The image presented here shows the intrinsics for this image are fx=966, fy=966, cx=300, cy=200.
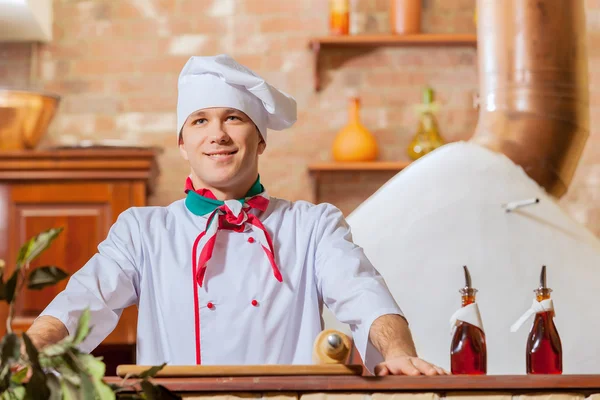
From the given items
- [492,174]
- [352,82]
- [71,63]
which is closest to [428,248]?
[492,174]

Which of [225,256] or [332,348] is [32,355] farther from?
[225,256]

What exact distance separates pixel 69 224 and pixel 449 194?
4.37 feet

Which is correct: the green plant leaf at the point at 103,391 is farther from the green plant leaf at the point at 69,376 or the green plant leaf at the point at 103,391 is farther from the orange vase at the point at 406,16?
the orange vase at the point at 406,16

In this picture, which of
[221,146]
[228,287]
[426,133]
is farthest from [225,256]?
[426,133]

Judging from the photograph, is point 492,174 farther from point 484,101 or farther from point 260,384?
point 260,384

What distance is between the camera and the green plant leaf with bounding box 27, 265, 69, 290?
83 cm

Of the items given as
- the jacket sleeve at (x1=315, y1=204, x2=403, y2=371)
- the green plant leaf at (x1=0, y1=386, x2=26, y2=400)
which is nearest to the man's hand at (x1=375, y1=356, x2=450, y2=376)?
the jacket sleeve at (x1=315, y1=204, x2=403, y2=371)

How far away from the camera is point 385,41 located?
3619 mm

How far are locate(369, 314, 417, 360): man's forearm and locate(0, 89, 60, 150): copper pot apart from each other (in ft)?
7.13

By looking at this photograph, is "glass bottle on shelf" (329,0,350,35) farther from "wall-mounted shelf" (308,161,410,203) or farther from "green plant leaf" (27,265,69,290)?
"green plant leaf" (27,265,69,290)

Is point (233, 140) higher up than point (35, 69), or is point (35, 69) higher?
point (35, 69)

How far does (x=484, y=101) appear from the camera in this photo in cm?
287

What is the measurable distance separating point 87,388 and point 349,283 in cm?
82

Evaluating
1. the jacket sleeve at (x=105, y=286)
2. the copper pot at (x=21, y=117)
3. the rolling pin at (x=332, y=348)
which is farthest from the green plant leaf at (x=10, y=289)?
the copper pot at (x=21, y=117)
